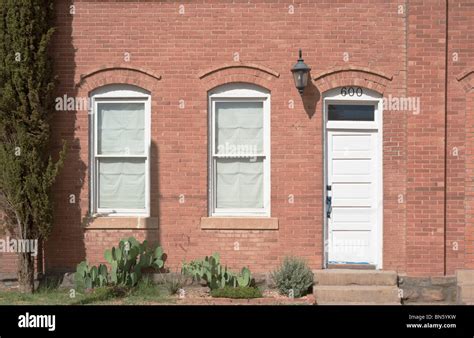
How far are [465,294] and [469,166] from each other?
7.02ft

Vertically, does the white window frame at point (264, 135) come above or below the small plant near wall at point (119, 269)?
above

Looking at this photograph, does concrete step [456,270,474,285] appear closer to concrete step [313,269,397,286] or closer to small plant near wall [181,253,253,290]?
concrete step [313,269,397,286]

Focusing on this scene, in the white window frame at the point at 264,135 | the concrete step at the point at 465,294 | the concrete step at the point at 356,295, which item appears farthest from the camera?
the white window frame at the point at 264,135

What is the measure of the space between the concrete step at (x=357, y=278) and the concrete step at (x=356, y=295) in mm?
214

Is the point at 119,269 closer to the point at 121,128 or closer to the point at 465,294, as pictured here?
the point at 121,128

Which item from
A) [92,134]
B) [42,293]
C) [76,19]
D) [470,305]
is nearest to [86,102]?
[92,134]

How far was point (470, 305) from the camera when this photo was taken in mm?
10406

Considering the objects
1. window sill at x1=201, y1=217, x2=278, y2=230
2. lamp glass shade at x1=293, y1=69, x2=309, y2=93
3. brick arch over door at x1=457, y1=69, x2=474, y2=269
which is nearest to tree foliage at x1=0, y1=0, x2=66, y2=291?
window sill at x1=201, y1=217, x2=278, y2=230

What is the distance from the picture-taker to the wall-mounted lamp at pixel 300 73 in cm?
1082

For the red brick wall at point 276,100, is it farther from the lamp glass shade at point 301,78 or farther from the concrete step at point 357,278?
the concrete step at point 357,278

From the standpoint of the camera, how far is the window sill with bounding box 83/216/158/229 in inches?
440

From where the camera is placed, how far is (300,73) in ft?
35.6

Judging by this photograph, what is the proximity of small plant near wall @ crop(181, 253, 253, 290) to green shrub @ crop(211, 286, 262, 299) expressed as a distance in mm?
245

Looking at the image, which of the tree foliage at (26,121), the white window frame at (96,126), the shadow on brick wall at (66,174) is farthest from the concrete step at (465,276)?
the tree foliage at (26,121)
